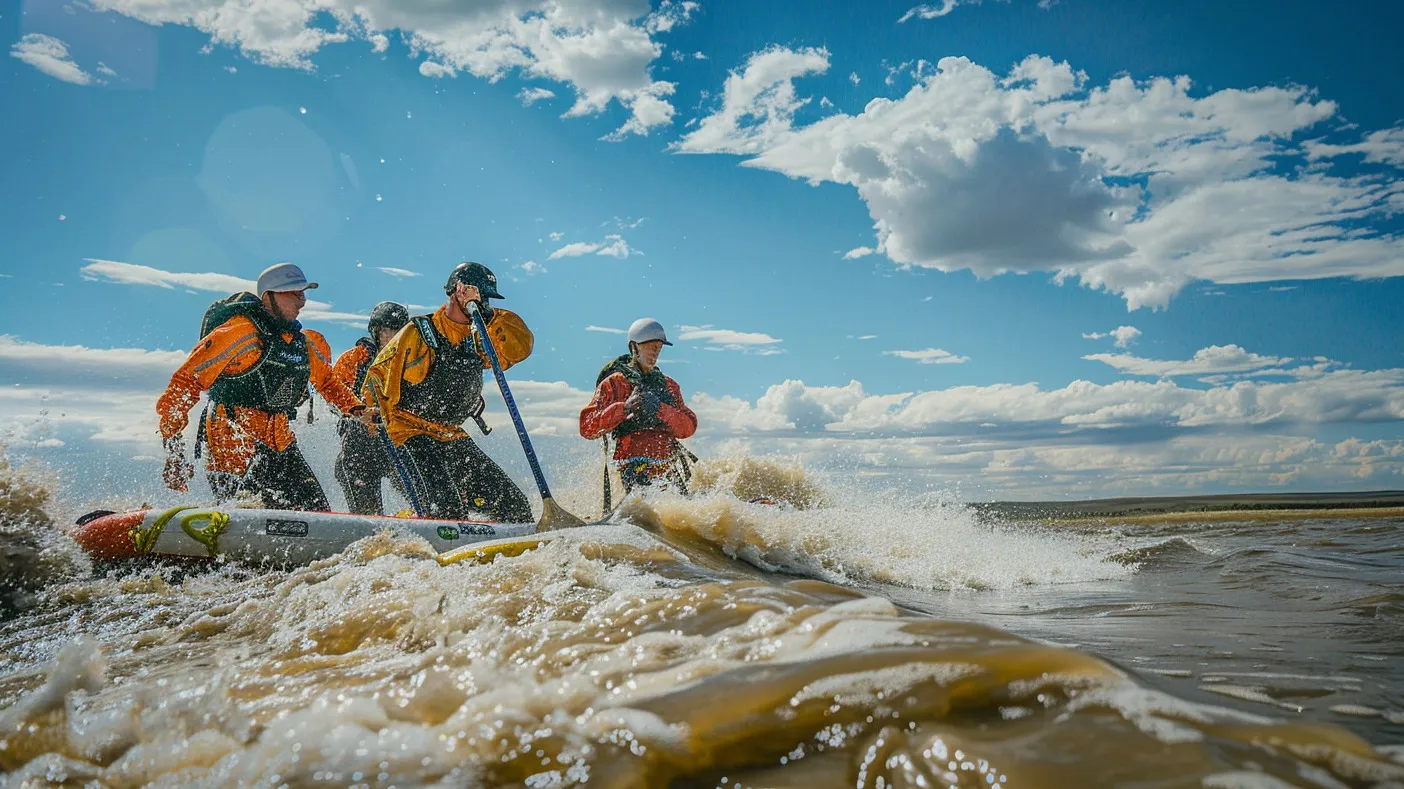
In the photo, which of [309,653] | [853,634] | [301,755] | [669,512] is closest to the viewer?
[301,755]

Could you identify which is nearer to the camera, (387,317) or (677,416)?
(677,416)

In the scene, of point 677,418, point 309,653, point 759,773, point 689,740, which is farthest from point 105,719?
point 677,418

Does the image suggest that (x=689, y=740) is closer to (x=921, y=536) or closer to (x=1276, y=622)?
(x=1276, y=622)

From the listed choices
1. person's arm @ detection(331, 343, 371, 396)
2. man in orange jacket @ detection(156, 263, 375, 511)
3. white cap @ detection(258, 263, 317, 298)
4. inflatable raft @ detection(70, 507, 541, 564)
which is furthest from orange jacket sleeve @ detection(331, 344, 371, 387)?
inflatable raft @ detection(70, 507, 541, 564)

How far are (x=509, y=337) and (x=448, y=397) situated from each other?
0.87 metres

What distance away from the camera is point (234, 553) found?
5902mm

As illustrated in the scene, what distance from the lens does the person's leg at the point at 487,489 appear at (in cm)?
761

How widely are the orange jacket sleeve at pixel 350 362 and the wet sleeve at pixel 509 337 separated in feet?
9.00

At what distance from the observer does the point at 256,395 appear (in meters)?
6.83

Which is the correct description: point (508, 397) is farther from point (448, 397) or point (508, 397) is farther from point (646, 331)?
point (646, 331)

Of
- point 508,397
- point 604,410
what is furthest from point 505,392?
point 604,410

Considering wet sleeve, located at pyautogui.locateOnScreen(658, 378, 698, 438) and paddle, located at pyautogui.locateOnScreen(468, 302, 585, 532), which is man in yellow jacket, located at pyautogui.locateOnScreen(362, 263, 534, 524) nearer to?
paddle, located at pyautogui.locateOnScreen(468, 302, 585, 532)

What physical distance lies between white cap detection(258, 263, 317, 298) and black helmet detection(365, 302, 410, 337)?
2.30 metres

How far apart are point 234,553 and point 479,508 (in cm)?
221
